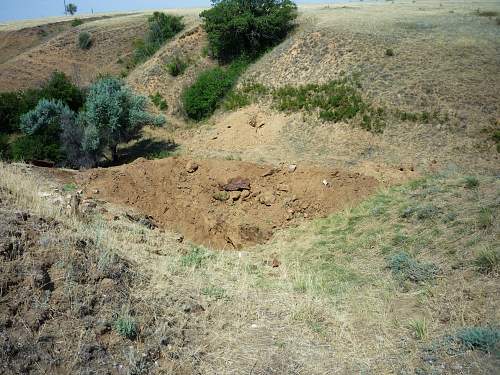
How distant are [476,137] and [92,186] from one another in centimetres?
1165

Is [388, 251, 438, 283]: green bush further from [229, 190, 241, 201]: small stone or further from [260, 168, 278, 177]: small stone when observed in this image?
[260, 168, 278, 177]: small stone

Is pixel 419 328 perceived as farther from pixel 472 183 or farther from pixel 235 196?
pixel 235 196

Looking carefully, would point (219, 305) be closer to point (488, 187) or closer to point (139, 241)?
point (139, 241)

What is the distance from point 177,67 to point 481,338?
20.4 metres

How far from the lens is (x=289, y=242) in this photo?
9.42m

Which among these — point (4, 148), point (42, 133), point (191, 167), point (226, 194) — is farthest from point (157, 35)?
point (226, 194)

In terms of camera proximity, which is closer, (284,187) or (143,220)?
(143,220)

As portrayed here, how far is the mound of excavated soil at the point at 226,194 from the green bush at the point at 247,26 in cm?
1101

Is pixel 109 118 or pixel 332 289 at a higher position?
pixel 109 118

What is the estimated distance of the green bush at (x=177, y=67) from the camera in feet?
72.9

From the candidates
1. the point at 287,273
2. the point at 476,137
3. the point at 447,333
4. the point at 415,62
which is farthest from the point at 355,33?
the point at 447,333

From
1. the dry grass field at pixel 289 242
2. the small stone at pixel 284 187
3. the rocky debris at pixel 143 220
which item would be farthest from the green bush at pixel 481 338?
the small stone at pixel 284 187

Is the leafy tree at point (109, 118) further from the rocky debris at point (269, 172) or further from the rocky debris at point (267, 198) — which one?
the rocky debris at point (267, 198)

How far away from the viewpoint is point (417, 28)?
20156mm
